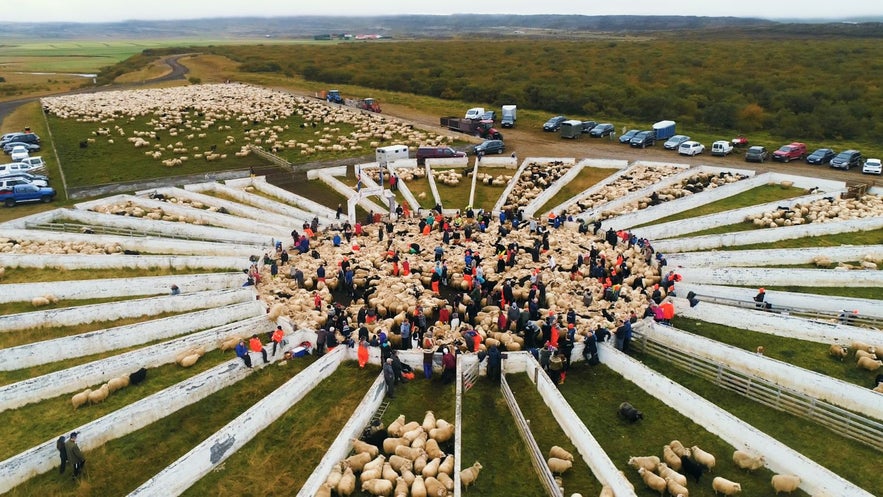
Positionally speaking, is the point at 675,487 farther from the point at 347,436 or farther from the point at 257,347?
the point at 257,347

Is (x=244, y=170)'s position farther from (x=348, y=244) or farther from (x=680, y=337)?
(x=680, y=337)

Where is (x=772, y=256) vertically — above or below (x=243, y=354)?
above

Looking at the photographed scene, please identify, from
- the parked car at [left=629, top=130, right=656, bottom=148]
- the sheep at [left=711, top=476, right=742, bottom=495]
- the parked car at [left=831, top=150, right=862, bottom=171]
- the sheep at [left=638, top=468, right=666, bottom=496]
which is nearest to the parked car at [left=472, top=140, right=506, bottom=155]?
the parked car at [left=629, top=130, right=656, bottom=148]

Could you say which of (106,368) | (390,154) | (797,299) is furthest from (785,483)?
(390,154)

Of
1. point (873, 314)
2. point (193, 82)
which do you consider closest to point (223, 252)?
point (873, 314)

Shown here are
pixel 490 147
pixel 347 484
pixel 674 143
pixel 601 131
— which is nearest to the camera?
pixel 347 484
